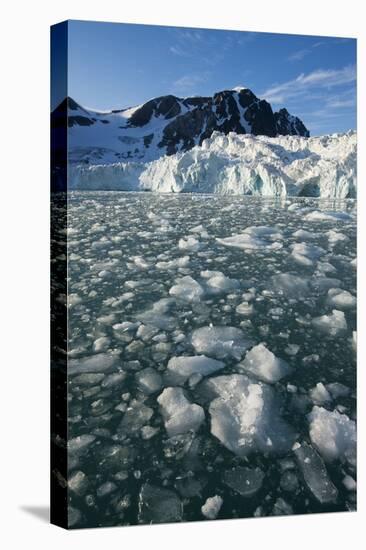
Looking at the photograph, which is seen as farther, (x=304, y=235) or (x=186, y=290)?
(x=304, y=235)

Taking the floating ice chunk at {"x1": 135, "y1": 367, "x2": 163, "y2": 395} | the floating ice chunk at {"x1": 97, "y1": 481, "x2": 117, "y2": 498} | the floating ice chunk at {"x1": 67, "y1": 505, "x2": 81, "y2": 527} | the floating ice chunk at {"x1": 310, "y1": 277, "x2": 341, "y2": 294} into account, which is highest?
the floating ice chunk at {"x1": 310, "y1": 277, "x2": 341, "y2": 294}

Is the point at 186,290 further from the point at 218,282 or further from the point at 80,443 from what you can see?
the point at 80,443

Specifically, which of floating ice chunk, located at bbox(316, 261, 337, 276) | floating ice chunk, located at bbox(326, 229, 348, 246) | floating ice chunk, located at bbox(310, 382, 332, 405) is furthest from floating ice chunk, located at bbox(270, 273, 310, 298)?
floating ice chunk, located at bbox(310, 382, 332, 405)

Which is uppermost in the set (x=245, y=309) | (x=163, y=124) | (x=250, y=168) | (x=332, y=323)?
(x=163, y=124)

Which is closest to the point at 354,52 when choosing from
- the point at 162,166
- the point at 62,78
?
the point at 162,166

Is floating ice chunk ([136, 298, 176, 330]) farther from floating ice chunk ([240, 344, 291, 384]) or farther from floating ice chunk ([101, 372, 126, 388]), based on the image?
floating ice chunk ([240, 344, 291, 384])

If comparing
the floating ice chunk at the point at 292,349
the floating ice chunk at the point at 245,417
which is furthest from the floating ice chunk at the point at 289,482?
the floating ice chunk at the point at 292,349

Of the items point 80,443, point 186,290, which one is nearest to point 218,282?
point 186,290
